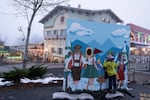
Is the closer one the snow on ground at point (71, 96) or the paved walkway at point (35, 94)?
the snow on ground at point (71, 96)

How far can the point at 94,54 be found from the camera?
38.5ft

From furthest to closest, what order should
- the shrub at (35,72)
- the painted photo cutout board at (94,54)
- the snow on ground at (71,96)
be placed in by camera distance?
the shrub at (35,72), the painted photo cutout board at (94,54), the snow on ground at (71,96)

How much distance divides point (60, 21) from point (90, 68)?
4081 cm

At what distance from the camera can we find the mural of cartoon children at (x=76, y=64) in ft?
36.6

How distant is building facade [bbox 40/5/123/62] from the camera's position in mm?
50562

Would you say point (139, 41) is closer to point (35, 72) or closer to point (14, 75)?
point (35, 72)

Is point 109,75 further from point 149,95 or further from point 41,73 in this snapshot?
point 41,73

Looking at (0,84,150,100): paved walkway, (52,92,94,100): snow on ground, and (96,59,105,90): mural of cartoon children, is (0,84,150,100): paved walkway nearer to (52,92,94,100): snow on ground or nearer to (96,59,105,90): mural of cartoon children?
(52,92,94,100): snow on ground

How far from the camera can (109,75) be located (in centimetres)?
1187

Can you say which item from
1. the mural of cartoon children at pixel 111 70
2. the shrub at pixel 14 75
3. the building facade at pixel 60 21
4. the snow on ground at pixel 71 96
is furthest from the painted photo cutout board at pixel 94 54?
the building facade at pixel 60 21

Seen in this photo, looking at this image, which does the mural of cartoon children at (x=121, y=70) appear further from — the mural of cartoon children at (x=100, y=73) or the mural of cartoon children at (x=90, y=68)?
the mural of cartoon children at (x=90, y=68)

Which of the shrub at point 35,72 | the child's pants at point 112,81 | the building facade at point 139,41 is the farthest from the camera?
the building facade at point 139,41

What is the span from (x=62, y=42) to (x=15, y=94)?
131ft

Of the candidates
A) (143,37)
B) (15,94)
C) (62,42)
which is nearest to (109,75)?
A: (15,94)
